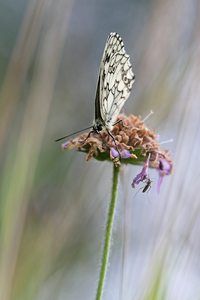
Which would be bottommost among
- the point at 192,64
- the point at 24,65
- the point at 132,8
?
the point at 24,65

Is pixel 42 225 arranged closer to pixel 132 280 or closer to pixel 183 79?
pixel 132 280

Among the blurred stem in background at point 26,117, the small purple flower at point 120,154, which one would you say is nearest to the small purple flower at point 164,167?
the small purple flower at point 120,154

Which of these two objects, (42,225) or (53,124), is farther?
(53,124)

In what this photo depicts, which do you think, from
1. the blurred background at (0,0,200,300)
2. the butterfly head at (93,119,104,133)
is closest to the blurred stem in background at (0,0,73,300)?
the blurred background at (0,0,200,300)

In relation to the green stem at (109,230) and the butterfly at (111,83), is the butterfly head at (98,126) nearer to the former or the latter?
the butterfly at (111,83)

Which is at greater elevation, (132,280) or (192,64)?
(192,64)

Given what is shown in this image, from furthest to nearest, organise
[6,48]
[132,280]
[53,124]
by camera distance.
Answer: [6,48]
[53,124]
[132,280]

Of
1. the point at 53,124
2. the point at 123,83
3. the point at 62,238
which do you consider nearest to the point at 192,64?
the point at 123,83

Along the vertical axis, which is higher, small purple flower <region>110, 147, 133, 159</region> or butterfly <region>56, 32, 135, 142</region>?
butterfly <region>56, 32, 135, 142</region>

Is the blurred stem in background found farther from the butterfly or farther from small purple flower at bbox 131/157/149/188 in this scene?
small purple flower at bbox 131/157/149/188
